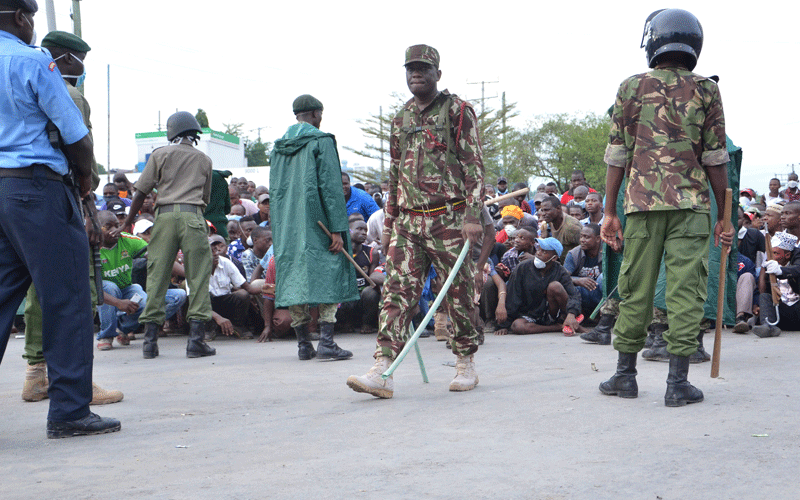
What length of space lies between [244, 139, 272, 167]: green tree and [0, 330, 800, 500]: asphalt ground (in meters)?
72.8

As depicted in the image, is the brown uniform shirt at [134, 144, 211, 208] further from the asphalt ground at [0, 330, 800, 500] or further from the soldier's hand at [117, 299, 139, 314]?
the asphalt ground at [0, 330, 800, 500]

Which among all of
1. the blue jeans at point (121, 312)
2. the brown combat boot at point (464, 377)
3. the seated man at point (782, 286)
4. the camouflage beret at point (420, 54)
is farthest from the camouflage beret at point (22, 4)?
the seated man at point (782, 286)

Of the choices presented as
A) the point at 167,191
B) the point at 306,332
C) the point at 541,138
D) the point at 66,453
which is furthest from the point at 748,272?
the point at 541,138

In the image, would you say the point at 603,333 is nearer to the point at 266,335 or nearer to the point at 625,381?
the point at 625,381

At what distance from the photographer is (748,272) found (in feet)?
28.4

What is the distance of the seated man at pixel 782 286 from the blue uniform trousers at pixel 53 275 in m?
6.44

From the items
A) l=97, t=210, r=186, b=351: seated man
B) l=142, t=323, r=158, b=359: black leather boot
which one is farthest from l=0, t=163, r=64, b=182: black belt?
l=97, t=210, r=186, b=351: seated man

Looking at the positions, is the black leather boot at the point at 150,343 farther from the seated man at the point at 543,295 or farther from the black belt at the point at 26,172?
the seated man at the point at 543,295

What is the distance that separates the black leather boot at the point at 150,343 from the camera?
24.3 feet

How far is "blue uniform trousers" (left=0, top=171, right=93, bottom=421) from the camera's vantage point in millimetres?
3916

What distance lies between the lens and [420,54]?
4.89 m

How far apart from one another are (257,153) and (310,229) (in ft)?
242

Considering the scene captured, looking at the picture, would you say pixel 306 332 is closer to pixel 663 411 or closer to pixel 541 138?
pixel 663 411

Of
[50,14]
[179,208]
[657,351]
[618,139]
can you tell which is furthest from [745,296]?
[50,14]
